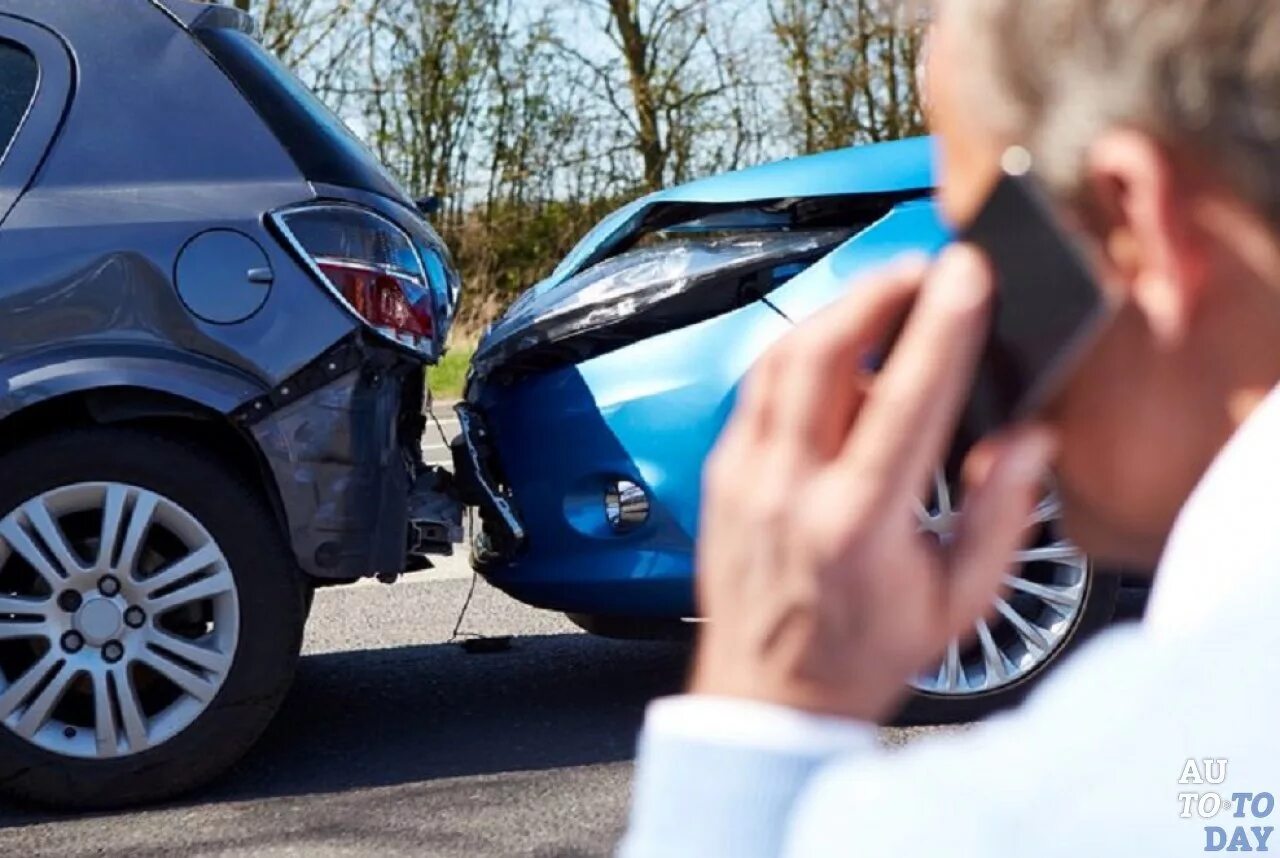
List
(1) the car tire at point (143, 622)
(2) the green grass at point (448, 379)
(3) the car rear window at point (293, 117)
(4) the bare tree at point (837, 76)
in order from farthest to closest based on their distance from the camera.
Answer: (4) the bare tree at point (837, 76), (2) the green grass at point (448, 379), (3) the car rear window at point (293, 117), (1) the car tire at point (143, 622)

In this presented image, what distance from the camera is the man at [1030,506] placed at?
787mm

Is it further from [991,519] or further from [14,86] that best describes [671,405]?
[991,519]

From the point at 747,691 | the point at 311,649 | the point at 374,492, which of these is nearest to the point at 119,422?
the point at 374,492

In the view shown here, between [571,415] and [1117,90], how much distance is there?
3631 mm

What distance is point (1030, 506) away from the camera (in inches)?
34.6

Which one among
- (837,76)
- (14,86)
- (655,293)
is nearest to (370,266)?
(655,293)

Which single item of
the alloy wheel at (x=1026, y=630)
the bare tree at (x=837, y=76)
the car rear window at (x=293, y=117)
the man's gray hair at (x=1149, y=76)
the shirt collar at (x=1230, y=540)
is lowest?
the alloy wheel at (x=1026, y=630)

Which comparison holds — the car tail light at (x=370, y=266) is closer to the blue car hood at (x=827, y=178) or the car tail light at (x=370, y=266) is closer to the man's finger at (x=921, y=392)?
the blue car hood at (x=827, y=178)

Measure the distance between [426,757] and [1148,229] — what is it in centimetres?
376

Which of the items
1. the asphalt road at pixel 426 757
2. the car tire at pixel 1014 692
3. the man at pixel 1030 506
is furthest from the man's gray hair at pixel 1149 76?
the car tire at pixel 1014 692

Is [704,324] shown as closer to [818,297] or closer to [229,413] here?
[818,297]

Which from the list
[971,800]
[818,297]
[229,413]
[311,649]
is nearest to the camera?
[971,800]

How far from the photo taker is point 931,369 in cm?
81

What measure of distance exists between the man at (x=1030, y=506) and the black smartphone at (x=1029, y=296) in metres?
0.01
